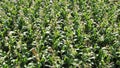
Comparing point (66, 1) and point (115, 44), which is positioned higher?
point (66, 1)

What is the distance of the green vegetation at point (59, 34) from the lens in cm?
603

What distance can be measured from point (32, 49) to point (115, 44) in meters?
1.87

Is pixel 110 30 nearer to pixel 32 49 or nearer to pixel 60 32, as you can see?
pixel 60 32

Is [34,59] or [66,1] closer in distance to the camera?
[34,59]

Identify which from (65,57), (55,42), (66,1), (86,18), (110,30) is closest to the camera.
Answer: (65,57)

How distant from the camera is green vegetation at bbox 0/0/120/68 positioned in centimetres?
603

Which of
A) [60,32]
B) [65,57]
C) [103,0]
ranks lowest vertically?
[65,57]

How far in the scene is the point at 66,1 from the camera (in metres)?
7.99

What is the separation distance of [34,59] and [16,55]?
42cm

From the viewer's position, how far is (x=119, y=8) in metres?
8.00

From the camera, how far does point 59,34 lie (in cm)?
663

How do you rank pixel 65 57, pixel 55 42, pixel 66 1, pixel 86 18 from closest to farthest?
pixel 65 57
pixel 55 42
pixel 86 18
pixel 66 1

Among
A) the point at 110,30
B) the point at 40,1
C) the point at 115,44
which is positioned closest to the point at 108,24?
the point at 110,30

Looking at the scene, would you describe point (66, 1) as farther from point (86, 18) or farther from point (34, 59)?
point (34, 59)
